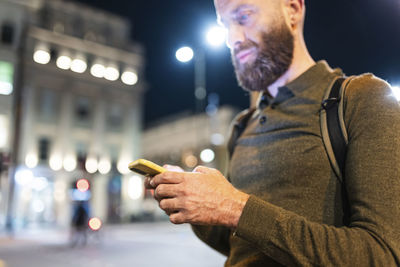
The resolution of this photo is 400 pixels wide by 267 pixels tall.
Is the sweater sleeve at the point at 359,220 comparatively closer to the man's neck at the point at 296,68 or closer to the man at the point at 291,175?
the man at the point at 291,175

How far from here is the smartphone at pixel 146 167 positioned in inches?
46.0

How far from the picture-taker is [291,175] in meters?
1.44

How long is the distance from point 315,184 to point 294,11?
909 mm

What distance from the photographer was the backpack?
1.33 m

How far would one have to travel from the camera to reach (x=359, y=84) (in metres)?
1.39

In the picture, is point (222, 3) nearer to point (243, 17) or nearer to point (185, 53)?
point (243, 17)

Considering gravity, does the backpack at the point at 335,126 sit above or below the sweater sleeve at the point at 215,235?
A: above

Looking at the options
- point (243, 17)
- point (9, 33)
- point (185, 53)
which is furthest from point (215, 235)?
point (9, 33)

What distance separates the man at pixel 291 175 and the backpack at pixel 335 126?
30mm

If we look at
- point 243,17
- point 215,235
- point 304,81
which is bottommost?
point 215,235

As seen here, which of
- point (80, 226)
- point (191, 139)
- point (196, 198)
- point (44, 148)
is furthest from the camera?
point (191, 139)

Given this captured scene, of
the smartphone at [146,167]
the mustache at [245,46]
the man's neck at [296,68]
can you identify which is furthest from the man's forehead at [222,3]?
the smartphone at [146,167]

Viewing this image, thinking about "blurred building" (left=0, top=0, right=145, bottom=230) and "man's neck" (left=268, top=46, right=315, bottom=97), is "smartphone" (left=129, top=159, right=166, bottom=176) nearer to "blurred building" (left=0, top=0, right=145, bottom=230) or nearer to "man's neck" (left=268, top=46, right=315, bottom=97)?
"man's neck" (left=268, top=46, right=315, bottom=97)

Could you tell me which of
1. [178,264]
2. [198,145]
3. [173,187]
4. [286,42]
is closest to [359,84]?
[286,42]
